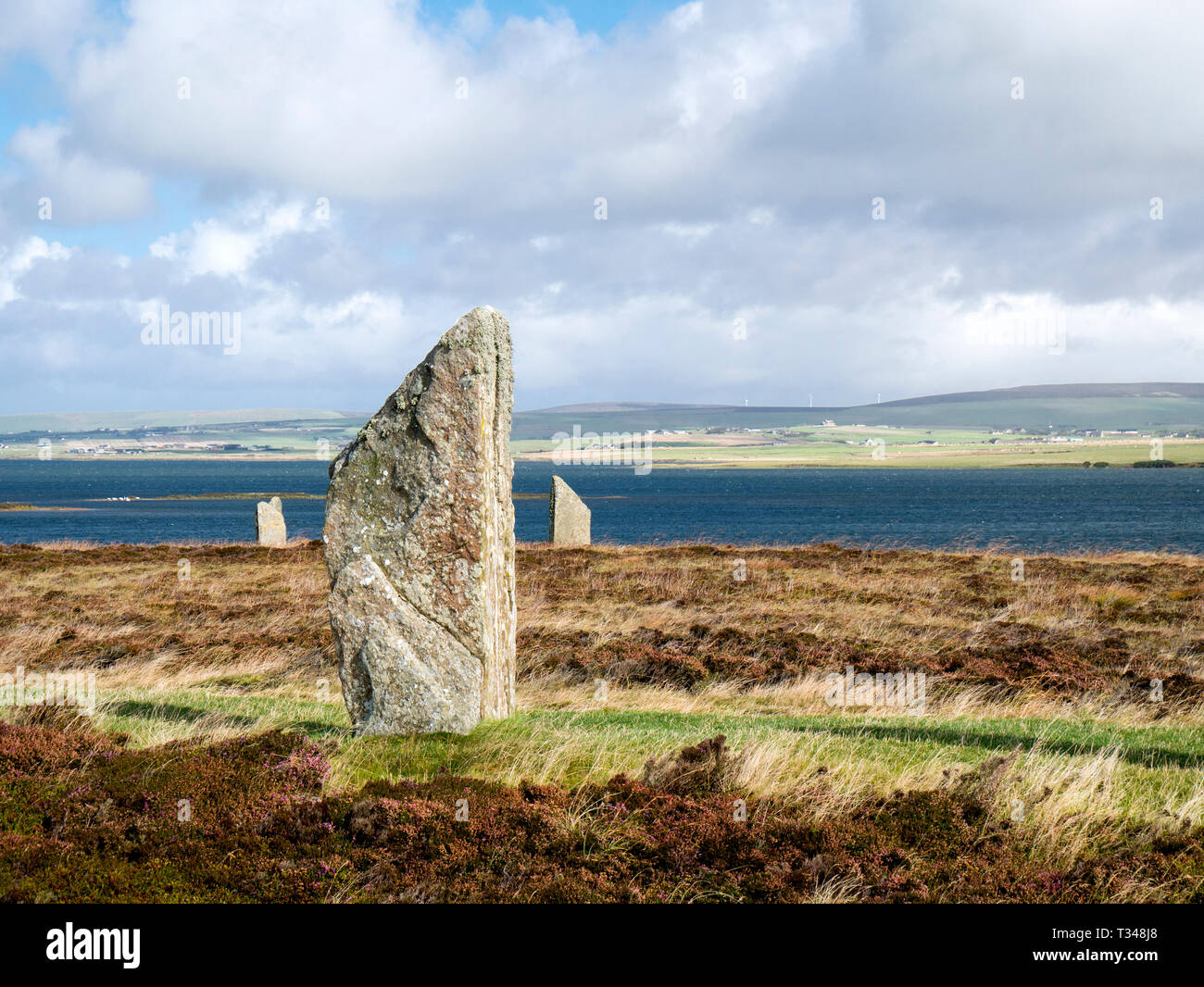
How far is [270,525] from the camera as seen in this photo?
35250mm

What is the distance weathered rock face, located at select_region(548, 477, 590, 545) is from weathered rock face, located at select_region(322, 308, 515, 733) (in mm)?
24817

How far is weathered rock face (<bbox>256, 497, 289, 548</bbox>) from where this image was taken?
35.0 metres

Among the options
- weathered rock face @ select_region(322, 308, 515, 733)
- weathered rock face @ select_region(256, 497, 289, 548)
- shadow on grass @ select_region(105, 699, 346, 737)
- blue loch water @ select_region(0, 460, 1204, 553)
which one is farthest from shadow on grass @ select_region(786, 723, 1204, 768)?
blue loch water @ select_region(0, 460, 1204, 553)

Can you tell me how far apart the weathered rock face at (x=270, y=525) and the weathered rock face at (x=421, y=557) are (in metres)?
26.9

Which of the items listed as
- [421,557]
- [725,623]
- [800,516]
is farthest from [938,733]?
[800,516]

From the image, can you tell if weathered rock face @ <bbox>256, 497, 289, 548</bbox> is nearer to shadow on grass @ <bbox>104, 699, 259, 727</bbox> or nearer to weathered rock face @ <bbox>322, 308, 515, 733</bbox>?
shadow on grass @ <bbox>104, 699, 259, 727</bbox>

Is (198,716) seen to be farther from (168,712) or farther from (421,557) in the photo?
(421,557)

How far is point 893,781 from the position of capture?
742 centimetres

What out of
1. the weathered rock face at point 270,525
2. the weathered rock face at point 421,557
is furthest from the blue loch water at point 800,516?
the weathered rock face at point 421,557

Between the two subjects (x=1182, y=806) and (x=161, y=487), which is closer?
(x=1182, y=806)
